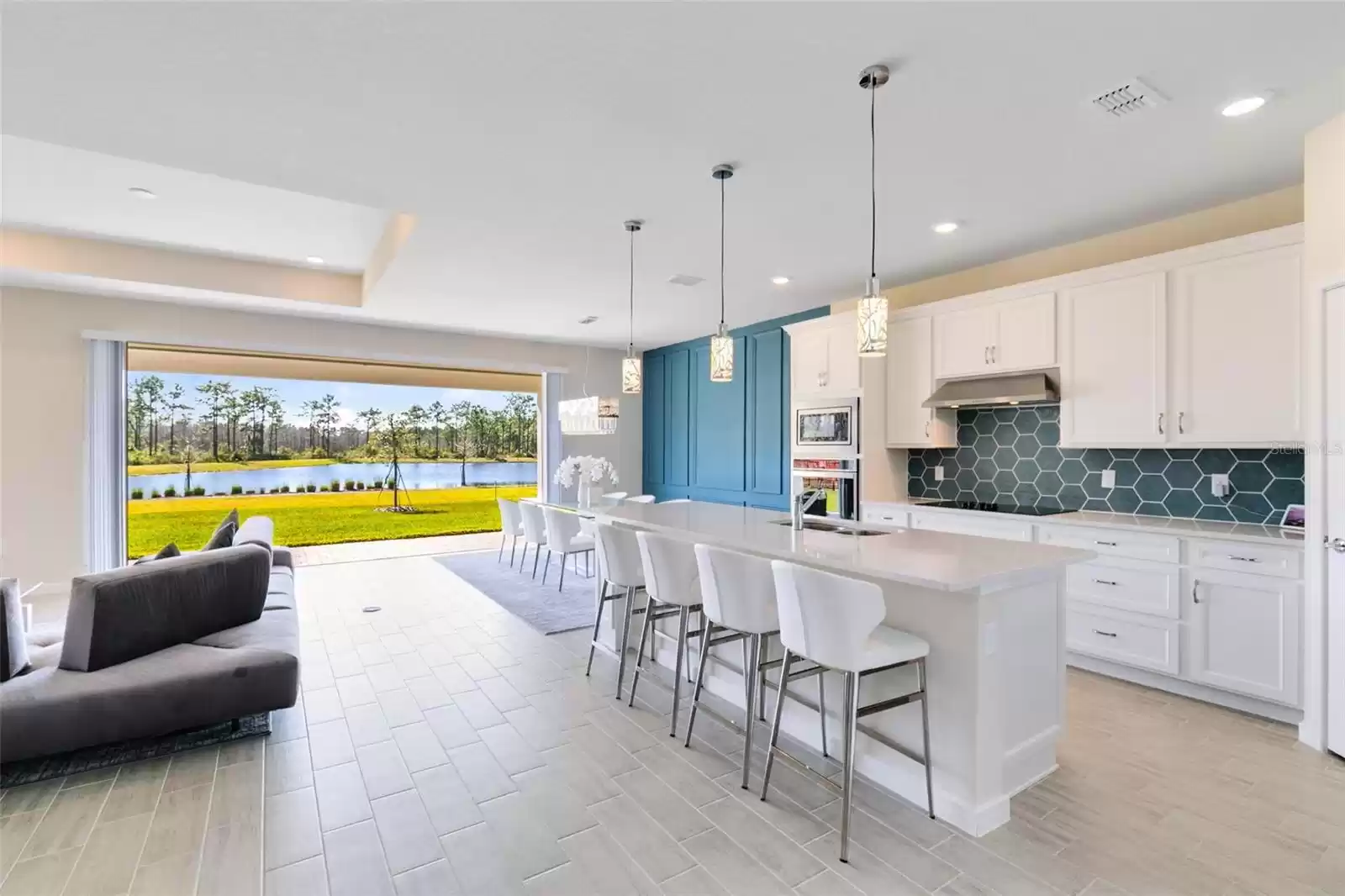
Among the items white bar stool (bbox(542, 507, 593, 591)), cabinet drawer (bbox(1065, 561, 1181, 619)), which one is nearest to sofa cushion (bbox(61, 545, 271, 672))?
white bar stool (bbox(542, 507, 593, 591))

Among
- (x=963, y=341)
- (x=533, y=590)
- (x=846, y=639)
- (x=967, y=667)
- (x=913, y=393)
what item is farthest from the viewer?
(x=533, y=590)

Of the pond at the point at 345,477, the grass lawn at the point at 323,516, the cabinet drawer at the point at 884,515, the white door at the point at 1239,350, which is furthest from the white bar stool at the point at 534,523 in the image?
the white door at the point at 1239,350

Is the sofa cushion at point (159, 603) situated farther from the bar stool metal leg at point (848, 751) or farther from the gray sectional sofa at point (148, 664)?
the bar stool metal leg at point (848, 751)

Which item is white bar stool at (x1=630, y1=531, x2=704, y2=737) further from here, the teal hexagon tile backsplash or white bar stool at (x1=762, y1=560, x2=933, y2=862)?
the teal hexagon tile backsplash

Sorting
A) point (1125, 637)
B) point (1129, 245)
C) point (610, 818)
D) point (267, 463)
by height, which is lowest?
point (610, 818)

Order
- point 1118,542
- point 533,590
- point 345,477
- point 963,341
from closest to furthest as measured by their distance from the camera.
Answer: point 1118,542, point 963,341, point 533,590, point 345,477

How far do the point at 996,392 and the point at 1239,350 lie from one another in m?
1.21

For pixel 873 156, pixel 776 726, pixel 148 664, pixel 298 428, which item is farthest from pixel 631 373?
pixel 298 428

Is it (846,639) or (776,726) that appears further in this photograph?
(776,726)

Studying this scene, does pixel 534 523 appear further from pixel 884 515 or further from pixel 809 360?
pixel 884 515

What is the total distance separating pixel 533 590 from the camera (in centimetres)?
549

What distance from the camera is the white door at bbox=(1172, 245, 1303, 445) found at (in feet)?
9.68

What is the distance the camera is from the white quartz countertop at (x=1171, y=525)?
293cm

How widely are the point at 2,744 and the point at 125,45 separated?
2.54 m
